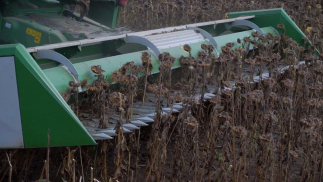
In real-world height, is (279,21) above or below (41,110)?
above

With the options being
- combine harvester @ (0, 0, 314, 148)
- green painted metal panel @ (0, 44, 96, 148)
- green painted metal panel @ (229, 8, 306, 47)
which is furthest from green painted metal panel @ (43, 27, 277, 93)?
green painted metal panel @ (229, 8, 306, 47)

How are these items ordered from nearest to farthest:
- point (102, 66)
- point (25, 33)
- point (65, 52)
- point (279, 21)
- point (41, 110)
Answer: point (41, 110)
point (102, 66)
point (65, 52)
point (25, 33)
point (279, 21)

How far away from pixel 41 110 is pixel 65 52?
3.00ft

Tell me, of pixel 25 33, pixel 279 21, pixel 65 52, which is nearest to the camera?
pixel 65 52

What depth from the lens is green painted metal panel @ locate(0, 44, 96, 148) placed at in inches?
89.2

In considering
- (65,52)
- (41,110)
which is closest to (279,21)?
(65,52)

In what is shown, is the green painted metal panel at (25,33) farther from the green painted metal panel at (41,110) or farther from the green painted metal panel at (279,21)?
the green painted metal panel at (279,21)

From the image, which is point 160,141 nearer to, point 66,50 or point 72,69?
point 72,69

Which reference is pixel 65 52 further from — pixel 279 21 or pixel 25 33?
pixel 279 21

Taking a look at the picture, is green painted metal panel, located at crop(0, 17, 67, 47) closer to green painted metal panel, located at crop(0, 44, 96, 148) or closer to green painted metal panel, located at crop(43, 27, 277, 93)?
green painted metal panel, located at crop(43, 27, 277, 93)

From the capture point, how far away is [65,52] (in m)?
3.13

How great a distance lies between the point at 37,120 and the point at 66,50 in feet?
3.04

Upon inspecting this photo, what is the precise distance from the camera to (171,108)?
2645mm

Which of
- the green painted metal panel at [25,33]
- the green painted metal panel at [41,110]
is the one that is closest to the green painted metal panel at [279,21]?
the green painted metal panel at [25,33]
